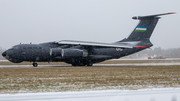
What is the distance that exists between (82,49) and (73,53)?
1.45 metres

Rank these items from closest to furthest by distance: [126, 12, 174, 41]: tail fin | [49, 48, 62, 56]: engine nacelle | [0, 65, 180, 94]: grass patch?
[0, 65, 180, 94]: grass patch
[49, 48, 62, 56]: engine nacelle
[126, 12, 174, 41]: tail fin

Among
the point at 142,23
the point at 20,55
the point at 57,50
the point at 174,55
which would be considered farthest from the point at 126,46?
the point at 174,55

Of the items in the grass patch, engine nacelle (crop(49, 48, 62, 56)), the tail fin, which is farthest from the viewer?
the tail fin

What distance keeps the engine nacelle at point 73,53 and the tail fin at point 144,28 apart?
6346 mm

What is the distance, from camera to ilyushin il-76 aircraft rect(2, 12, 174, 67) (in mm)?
23609

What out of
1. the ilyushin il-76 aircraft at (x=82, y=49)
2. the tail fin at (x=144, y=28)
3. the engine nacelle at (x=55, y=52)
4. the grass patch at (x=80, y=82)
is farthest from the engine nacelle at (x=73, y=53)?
the grass patch at (x=80, y=82)

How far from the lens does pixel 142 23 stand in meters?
25.8

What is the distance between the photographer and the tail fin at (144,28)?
2542cm

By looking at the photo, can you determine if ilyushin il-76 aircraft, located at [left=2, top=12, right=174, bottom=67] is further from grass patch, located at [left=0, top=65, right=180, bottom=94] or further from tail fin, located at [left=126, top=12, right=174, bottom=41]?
grass patch, located at [left=0, top=65, right=180, bottom=94]

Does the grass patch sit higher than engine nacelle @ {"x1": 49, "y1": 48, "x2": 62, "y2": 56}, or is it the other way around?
the grass patch

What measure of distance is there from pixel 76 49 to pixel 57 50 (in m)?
2.13

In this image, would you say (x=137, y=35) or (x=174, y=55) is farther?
(x=174, y=55)

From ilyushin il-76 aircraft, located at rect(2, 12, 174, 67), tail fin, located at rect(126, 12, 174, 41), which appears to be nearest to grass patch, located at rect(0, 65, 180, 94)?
ilyushin il-76 aircraft, located at rect(2, 12, 174, 67)

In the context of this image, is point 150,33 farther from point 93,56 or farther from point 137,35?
point 93,56
